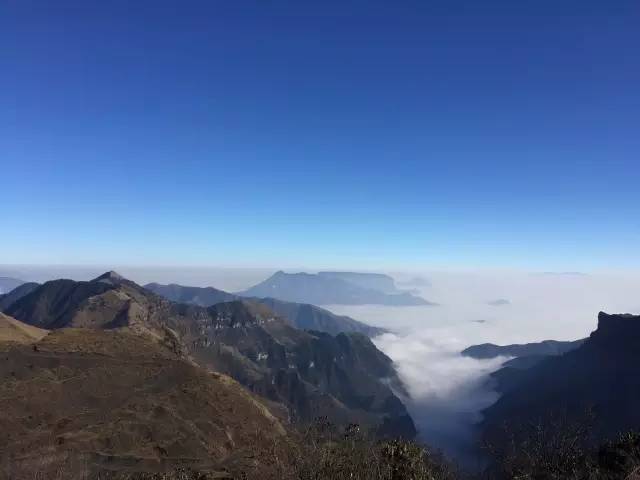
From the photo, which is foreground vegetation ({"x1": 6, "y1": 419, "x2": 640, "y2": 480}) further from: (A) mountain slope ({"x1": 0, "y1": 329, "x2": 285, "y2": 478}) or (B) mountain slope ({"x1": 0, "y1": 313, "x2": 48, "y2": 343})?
(B) mountain slope ({"x1": 0, "y1": 313, "x2": 48, "y2": 343})

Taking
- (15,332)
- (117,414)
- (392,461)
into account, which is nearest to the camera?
(392,461)

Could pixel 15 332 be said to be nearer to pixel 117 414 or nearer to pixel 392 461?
pixel 117 414

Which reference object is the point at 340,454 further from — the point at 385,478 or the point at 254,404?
the point at 254,404

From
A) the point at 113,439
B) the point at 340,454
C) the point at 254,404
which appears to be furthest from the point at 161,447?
the point at 340,454

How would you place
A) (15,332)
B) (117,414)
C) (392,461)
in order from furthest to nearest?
1. (15,332)
2. (117,414)
3. (392,461)

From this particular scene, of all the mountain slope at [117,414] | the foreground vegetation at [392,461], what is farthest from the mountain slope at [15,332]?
the foreground vegetation at [392,461]

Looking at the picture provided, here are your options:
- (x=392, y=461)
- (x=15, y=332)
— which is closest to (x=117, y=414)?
(x=392, y=461)

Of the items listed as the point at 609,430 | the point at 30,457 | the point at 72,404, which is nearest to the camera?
the point at 30,457

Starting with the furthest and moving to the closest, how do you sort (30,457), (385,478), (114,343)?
(114,343) < (30,457) < (385,478)
